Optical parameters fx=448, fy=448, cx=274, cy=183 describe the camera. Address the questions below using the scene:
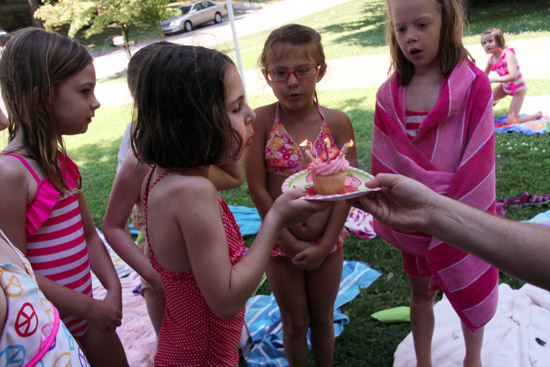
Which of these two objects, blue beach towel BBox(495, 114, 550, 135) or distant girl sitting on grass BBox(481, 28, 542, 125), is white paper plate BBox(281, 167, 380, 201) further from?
distant girl sitting on grass BBox(481, 28, 542, 125)

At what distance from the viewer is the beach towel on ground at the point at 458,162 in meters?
2.27

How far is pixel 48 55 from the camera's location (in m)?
1.98

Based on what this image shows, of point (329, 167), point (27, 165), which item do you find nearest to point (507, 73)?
point (329, 167)

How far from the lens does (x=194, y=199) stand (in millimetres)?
1584

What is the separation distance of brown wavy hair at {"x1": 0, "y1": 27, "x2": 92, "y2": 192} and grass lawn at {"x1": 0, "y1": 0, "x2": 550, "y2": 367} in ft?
1.28

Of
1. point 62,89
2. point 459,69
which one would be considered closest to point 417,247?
point 459,69

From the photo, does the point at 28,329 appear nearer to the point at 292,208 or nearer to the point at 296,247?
the point at 292,208

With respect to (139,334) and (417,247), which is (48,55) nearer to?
(417,247)

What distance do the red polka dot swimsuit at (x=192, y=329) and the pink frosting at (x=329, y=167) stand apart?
1.68 feet

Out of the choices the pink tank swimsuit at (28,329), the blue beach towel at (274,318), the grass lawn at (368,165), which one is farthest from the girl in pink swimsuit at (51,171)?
the blue beach towel at (274,318)

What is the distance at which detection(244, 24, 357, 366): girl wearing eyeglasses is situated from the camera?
252cm

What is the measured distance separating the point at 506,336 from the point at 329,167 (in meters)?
2.02

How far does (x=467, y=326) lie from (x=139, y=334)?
2.50 m

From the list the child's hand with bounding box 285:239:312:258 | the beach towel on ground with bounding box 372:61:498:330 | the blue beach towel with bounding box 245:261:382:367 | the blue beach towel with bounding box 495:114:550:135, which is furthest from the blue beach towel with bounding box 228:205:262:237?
the blue beach towel with bounding box 495:114:550:135
